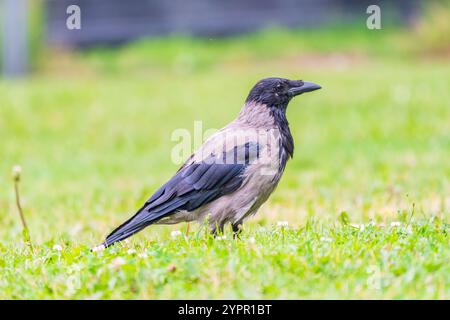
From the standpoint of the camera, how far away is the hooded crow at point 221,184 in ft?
17.3

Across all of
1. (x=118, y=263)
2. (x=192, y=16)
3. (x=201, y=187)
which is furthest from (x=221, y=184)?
(x=192, y=16)

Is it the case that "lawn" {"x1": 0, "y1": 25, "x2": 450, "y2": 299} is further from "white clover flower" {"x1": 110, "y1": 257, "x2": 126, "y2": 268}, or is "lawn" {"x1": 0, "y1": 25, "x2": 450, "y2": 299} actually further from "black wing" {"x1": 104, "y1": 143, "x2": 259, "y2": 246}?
"black wing" {"x1": 104, "y1": 143, "x2": 259, "y2": 246}

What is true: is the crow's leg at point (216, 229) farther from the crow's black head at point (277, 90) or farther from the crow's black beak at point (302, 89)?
the crow's black beak at point (302, 89)

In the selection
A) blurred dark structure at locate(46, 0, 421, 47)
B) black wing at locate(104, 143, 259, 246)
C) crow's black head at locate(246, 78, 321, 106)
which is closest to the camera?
black wing at locate(104, 143, 259, 246)

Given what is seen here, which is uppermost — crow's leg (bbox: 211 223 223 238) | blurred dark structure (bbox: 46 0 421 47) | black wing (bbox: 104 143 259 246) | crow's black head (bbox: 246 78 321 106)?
blurred dark structure (bbox: 46 0 421 47)

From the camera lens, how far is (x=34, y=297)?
4312mm

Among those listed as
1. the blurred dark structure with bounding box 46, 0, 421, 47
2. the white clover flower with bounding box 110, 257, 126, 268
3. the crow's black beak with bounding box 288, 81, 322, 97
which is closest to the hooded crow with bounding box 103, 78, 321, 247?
the crow's black beak with bounding box 288, 81, 322, 97

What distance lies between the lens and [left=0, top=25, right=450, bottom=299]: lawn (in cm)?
429

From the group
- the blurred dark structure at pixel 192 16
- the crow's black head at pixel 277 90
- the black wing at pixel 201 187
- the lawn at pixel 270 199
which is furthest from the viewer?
the blurred dark structure at pixel 192 16

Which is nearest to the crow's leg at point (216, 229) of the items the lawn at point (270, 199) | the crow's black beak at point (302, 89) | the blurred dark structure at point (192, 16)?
the lawn at point (270, 199)

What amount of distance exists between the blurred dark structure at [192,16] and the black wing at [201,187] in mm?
16694

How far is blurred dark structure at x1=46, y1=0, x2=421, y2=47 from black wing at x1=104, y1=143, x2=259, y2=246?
16.7 meters

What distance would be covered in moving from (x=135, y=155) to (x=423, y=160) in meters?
3.90
